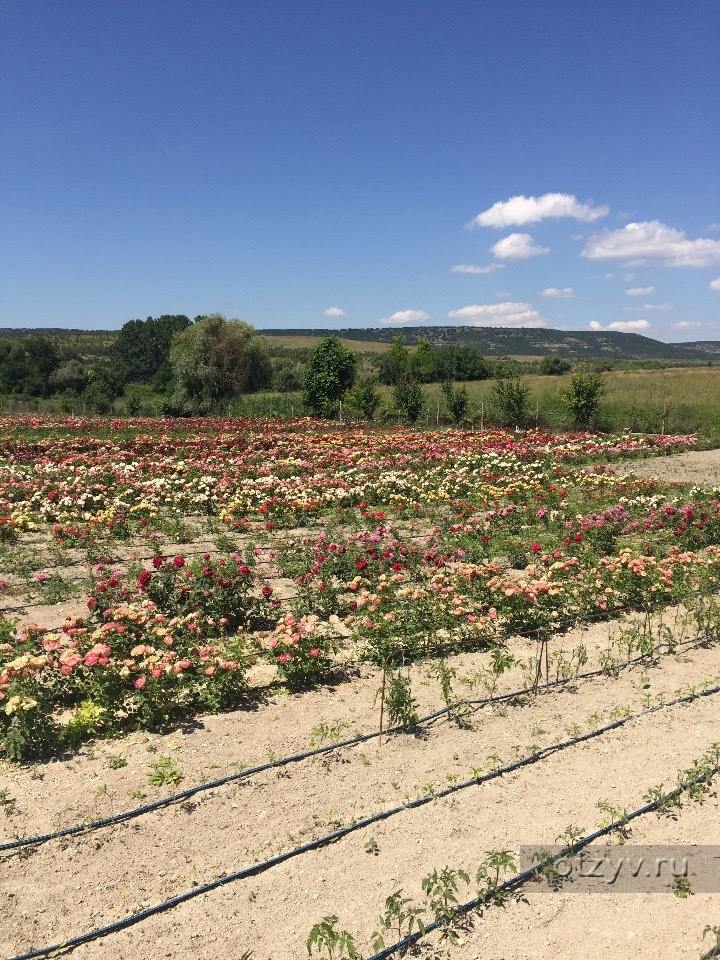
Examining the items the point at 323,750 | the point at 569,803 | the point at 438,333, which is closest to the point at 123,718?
the point at 323,750

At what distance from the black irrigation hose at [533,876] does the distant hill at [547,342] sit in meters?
154

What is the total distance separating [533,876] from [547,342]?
189 meters

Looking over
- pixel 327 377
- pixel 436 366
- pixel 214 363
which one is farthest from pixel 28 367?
pixel 327 377

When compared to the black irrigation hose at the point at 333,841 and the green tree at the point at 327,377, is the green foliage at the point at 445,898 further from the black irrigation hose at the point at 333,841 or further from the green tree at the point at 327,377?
the green tree at the point at 327,377

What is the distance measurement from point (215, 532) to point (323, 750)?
705 centimetres

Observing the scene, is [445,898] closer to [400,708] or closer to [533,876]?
[533,876]

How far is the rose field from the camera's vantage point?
3430mm

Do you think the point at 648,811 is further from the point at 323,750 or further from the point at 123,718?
the point at 123,718

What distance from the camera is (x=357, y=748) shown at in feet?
16.5

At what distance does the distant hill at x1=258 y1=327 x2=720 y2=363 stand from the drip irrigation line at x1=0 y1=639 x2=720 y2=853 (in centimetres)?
15210

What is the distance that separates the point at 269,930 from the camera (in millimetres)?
3354

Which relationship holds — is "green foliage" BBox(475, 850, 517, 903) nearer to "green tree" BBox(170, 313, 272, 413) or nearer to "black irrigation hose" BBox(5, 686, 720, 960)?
"black irrigation hose" BBox(5, 686, 720, 960)

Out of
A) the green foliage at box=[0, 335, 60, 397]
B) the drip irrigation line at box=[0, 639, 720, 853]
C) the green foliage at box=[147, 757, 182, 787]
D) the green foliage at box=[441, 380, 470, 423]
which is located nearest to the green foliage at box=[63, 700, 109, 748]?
the green foliage at box=[147, 757, 182, 787]

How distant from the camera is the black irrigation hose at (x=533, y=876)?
3.17m
